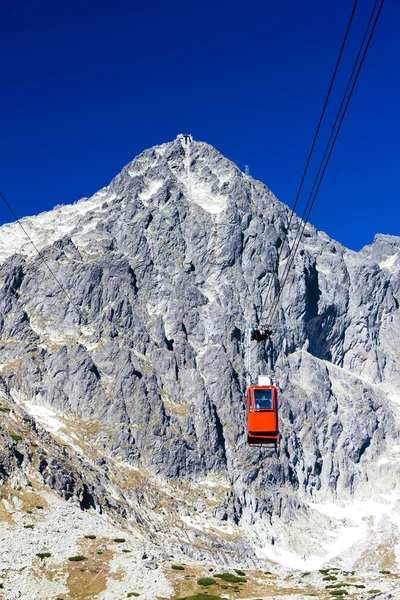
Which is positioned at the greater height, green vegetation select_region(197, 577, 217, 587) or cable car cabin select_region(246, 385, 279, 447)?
cable car cabin select_region(246, 385, 279, 447)

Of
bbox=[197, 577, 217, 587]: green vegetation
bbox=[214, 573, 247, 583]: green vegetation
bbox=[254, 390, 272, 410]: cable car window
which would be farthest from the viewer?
bbox=[214, 573, 247, 583]: green vegetation

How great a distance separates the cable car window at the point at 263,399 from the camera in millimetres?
51375

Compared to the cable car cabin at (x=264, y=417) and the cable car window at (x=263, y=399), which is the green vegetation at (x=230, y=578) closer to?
the cable car cabin at (x=264, y=417)

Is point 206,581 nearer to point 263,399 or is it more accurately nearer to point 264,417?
point 264,417

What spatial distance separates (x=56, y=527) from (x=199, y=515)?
123m

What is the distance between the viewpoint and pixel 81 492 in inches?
4882

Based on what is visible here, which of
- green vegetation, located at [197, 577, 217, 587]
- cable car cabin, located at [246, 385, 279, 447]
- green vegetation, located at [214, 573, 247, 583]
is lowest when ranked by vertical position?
green vegetation, located at [214, 573, 247, 583]

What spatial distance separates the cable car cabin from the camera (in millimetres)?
51062

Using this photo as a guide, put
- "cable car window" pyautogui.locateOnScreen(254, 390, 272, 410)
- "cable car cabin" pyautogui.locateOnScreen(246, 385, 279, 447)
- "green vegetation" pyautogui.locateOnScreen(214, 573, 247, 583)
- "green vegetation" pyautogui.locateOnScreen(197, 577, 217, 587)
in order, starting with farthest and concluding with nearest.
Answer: "green vegetation" pyautogui.locateOnScreen(214, 573, 247, 583)
"green vegetation" pyautogui.locateOnScreen(197, 577, 217, 587)
"cable car window" pyautogui.locateOnScreen(254, 390, 272, 410)
"cable car cabin" pyautogui.locateOnScreen(246, 385, 279, 447)

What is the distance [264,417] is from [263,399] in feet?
5.53

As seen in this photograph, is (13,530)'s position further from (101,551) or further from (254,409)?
(254,409)

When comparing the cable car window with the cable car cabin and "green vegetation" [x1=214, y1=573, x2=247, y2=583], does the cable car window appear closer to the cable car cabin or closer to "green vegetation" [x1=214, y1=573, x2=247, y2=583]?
the cable car cabin

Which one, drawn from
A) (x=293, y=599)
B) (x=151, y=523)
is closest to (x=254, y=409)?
(x=293, y=599)

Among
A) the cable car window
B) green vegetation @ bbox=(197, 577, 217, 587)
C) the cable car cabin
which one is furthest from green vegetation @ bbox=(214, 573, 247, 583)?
the cable car window
